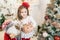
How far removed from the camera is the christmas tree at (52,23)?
96 centimetres

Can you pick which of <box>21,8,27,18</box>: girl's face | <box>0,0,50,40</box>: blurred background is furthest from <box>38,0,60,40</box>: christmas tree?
<box>21,8,27,18</box>: girl's face

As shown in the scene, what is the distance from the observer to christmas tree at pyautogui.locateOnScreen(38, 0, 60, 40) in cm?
96

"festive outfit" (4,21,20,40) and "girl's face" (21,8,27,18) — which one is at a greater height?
"girl's face" (21,8,27,18)

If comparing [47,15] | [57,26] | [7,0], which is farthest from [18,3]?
[57,26]

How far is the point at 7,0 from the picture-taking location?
0.93 meters

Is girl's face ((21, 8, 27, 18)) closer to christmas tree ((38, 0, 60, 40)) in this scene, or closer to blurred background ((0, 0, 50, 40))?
blurred background ((0, 0, 50, 40))

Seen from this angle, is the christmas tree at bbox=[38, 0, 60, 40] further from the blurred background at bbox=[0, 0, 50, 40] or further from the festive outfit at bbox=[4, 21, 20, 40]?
the festive outfit at bbox=[4, 21, 20, 40]

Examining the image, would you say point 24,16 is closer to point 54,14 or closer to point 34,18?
point 34,18

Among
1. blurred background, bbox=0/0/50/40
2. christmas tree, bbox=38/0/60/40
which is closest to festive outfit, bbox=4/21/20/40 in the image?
blurred background, bbox=0/0/50/40

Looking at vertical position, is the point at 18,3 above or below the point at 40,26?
above

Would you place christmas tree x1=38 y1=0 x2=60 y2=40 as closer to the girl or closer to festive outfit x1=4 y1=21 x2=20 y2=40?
the girl

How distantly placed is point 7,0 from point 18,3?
0.08 metres

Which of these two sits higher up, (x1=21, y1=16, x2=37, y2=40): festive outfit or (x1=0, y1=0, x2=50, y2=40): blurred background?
(x1=0, y1=0, x2=50, y2=40): blurred background

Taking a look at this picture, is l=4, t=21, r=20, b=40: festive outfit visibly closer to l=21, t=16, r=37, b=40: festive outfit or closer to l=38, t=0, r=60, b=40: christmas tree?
l=21, t=16, r=37, b=40: festive outfit
